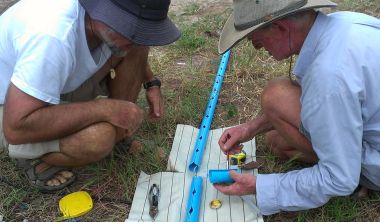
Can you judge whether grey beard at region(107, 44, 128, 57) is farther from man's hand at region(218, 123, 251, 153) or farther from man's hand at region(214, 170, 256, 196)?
man's hand at region(214, 170, 256, 196)

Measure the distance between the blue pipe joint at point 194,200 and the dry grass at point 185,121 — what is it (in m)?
0.32

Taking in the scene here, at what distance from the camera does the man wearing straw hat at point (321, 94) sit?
194 cm

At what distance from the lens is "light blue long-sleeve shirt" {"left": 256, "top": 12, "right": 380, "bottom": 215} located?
1.93 meters

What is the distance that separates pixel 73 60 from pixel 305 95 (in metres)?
1.18

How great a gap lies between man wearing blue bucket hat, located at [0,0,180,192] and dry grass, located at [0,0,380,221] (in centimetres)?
16

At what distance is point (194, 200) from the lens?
8.57 ft

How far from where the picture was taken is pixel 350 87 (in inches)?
75.1

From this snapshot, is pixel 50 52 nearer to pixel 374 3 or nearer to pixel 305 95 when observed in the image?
pixel 305 95

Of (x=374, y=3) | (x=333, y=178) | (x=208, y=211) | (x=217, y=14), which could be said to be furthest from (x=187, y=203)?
(x=374, y=3)

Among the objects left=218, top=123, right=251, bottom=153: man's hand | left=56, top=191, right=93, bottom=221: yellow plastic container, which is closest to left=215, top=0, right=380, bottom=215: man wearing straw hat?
left=218, top=123, right=251, bottom=153: man's hand

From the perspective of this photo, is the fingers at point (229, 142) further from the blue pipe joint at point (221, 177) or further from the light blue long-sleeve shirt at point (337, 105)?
the light blue long-sleeve shirt at point (337, 105)

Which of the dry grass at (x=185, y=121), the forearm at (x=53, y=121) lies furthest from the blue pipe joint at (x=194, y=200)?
the forearm at (x=53, y=121)

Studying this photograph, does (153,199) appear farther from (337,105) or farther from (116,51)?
(337,105)

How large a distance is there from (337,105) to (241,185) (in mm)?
682
